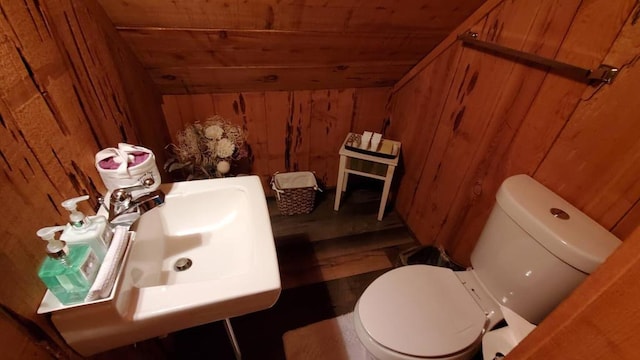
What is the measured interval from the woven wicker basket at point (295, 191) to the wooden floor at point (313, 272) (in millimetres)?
70

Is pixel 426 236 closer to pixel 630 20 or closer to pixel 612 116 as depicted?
pixel 612 116

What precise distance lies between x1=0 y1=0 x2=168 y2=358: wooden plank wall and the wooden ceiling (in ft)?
0.65

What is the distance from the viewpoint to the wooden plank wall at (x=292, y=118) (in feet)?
5.34

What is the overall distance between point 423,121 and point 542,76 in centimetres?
68

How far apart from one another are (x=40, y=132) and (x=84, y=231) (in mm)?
228

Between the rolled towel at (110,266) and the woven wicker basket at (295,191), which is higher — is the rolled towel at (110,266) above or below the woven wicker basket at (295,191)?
above

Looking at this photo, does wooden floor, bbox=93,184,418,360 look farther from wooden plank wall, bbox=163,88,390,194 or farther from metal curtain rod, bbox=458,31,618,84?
metal curtain rod, bbox=458,31,618,84

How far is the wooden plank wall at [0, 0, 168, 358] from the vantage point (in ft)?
1.56

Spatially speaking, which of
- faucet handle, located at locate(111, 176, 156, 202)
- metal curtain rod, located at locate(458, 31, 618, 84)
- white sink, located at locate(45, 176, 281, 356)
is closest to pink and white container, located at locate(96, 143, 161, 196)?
faucet handle, located at locate(111, 176, 156, 202)

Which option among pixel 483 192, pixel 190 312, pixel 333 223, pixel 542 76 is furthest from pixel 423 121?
pixel 190 312

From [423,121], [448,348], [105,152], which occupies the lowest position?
[448,348]

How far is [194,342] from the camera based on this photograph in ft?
4.09

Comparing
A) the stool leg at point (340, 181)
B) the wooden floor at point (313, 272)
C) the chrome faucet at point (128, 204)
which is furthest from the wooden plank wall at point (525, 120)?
the chrome faucet at point (128, 204)

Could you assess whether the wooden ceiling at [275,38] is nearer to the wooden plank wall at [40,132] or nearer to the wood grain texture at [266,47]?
the wood grain texture at [266,47]
